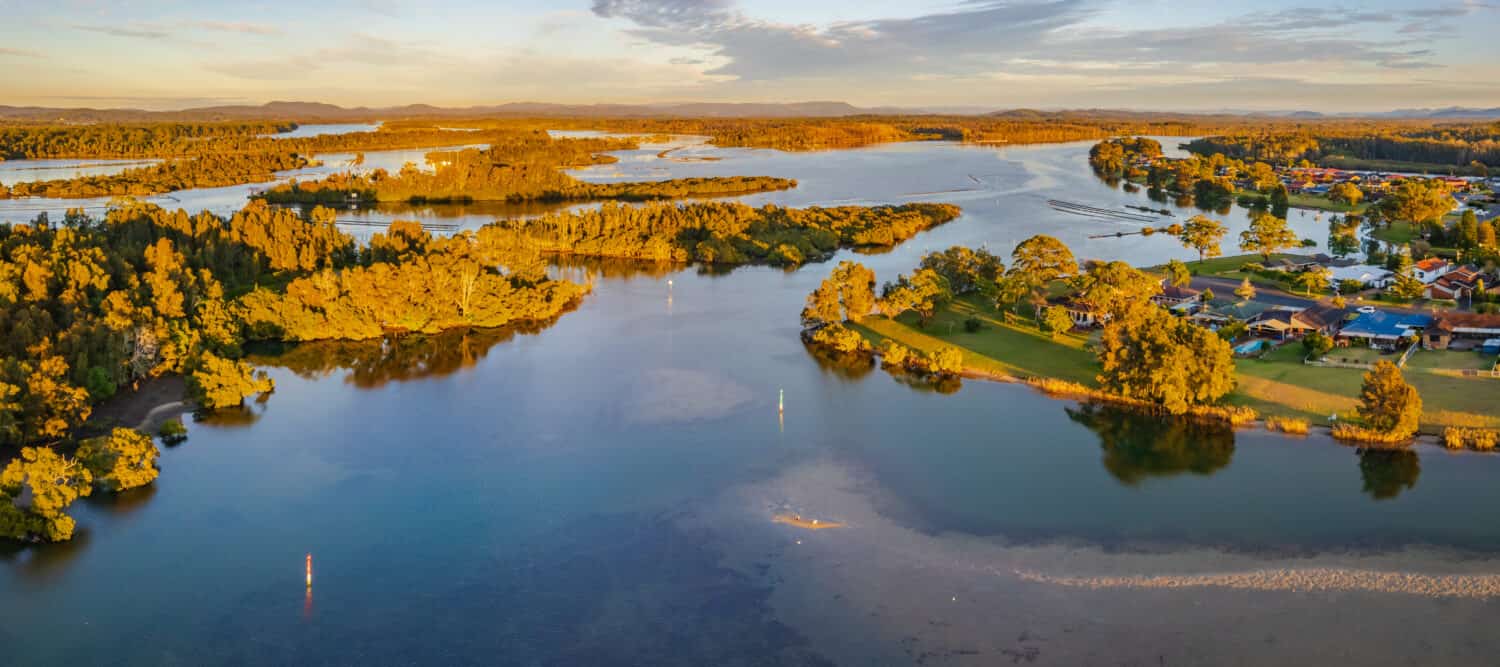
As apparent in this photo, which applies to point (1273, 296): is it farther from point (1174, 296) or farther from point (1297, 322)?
point (1297, 322)

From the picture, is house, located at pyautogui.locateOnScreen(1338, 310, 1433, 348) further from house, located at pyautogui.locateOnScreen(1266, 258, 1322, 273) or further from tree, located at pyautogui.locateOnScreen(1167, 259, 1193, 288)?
house, located at pyautogui.locateOnScreen(1266, 258, 1322, 273)

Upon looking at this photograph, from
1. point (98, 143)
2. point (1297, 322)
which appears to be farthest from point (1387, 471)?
point (98, 143)

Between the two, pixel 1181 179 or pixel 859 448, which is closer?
pixel 859 448

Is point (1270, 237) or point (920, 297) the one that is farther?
point (1270, 237)

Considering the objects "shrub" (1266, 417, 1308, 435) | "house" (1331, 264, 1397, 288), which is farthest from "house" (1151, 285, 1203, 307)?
"shrub" (1266, 417, 1308, 435)

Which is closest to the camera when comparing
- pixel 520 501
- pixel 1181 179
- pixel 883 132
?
pixel 520 501

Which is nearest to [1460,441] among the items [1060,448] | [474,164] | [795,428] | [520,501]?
[1060,448]

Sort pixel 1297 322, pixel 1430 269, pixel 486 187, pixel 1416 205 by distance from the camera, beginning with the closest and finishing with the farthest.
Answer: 1. pixel 1297 322
2. pixel 1430 269
3. pixel 1416 205
4. pixel 486 187

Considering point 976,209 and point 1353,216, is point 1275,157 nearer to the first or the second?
point 1353,216
